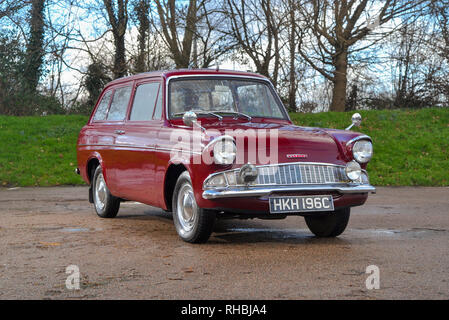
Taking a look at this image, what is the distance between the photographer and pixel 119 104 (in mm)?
8609

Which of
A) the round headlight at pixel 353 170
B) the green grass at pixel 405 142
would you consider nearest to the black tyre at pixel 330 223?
the round headlight at pixel 353 170

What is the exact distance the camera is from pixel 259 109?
7.59 meters

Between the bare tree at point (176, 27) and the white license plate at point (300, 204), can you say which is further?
the bare tree at point (176, 27)

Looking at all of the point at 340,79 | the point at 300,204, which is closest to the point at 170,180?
the point at 300,204

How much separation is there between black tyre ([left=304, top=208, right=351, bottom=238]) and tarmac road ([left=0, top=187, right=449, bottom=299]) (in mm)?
97

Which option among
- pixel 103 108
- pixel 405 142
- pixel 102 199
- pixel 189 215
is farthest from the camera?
pixel 405 142

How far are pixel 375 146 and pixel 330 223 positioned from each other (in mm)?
12190

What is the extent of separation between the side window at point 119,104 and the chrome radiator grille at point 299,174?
291 centimetres

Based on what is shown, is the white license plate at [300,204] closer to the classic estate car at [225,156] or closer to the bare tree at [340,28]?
the classic estate car at [225,156]

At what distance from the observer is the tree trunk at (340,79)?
23.5 metres

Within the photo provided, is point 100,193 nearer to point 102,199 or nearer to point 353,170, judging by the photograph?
point 102,199

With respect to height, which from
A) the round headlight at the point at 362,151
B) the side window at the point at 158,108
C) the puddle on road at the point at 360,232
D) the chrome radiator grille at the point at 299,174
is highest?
the side window at the point at 158,108

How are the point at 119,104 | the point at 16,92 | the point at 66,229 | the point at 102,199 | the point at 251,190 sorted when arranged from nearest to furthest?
the point at 251,190 < the point at 66,229 < the point at 119,104 < the point at 102,199 < the point at 16,92

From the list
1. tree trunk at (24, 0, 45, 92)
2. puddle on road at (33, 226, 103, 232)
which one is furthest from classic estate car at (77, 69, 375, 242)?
tree trunk at (24, 0, 45, 92)
